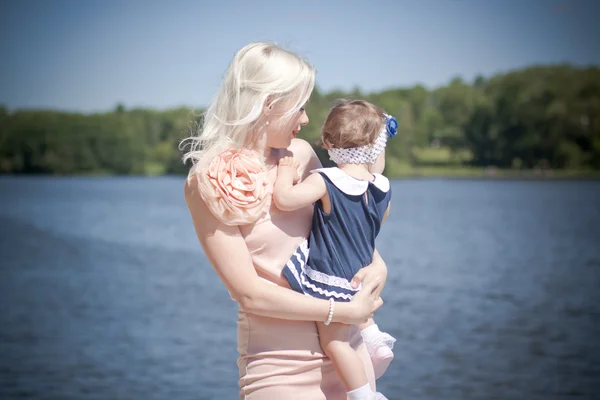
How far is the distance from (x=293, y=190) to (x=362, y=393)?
1.91 ft

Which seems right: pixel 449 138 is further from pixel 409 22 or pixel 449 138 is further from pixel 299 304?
pixel 299 304

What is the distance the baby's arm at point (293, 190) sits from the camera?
2.01 m

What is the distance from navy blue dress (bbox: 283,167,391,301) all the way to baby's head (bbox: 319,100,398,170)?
0.30 feet

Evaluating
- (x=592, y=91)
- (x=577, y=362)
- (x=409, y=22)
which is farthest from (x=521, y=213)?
(x=409, y=22)

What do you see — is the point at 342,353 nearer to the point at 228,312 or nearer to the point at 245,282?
the point at 245,282

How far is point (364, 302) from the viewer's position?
6.82 feet

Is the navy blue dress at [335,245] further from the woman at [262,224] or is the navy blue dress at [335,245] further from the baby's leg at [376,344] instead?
the baby's leg at [376,344]

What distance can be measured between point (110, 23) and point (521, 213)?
63968 mm

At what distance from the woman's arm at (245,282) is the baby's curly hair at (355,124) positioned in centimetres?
41

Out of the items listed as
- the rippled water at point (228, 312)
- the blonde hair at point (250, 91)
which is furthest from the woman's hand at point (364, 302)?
the rippled water at point (228, 312)

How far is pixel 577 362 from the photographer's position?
13.4m

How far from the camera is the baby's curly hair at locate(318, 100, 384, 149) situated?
2.17 metres

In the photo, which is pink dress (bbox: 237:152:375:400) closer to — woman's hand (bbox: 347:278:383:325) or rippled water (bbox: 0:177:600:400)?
woman's hand (bbox: 347:278:383:325)

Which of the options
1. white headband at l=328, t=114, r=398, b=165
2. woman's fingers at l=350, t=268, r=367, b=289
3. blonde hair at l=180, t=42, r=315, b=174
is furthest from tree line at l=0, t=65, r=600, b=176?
blonde hair at l=180, t=42, r=315, b=174
